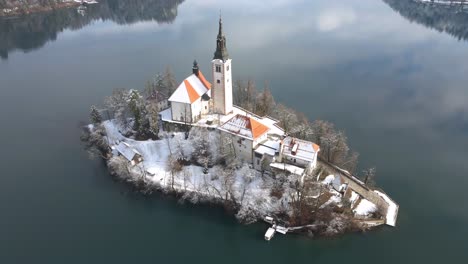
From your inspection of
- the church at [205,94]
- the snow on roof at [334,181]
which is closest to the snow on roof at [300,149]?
the snow on roof at [334,181]

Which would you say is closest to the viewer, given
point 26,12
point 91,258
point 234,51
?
point 91,258

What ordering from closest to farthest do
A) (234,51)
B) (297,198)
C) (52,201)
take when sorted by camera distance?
1. (297,198)
2. (52,201)
3. (234,51)

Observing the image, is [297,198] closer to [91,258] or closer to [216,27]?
[91,258]

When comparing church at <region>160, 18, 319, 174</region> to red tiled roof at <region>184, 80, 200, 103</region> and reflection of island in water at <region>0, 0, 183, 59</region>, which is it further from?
reflection of island in water at <region>0, 0, 183, 59</region>

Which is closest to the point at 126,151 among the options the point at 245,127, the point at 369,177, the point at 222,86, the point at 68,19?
the point at 222,86

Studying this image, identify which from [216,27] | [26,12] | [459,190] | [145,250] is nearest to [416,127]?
[459,190]

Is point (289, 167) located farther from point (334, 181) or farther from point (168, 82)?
point (168, 82)
